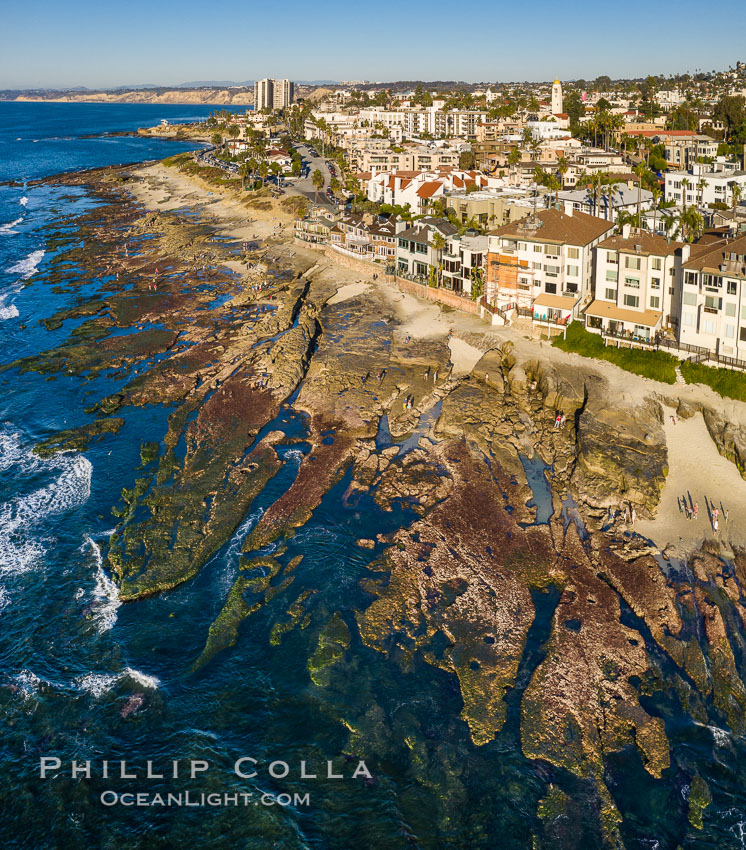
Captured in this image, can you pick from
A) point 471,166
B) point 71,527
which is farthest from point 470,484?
point 471,166

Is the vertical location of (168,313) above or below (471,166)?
below

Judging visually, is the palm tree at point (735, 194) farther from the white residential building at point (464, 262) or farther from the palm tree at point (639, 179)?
the white residential building at point (464, 262)

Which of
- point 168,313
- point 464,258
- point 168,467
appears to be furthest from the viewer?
point 168,313

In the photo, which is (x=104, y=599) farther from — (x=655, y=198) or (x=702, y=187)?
(x=702, y=187)

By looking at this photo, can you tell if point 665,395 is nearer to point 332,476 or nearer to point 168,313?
point 332,476

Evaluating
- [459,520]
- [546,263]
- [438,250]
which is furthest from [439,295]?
[459,520]

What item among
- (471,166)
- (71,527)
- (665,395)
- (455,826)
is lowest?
(455,826)
